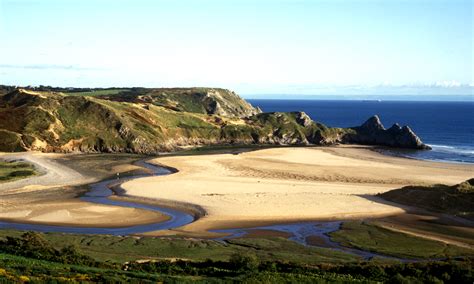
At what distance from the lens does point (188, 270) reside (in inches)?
1031

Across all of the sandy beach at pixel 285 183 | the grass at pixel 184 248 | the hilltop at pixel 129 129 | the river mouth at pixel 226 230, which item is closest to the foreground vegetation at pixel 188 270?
the grass at pixel 184 248

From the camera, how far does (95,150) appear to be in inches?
3979

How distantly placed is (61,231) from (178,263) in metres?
18.6

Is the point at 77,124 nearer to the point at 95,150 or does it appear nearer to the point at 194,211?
the point at 95,150

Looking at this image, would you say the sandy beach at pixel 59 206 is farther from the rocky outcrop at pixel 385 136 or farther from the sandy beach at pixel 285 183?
the rocky outcrop at pixel 385 136

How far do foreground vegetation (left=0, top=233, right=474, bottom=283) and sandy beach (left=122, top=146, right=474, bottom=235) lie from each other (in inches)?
602

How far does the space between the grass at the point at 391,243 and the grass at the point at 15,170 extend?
44.4m

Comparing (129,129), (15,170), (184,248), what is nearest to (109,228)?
(184,248)

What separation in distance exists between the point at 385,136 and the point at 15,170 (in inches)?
3274

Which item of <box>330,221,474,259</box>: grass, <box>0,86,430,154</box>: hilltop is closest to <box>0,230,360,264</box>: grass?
<box>330,221,474,259</box>: grass

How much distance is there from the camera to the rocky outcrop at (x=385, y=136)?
Answer: 119 metres

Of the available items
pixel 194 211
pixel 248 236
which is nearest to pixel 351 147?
pixel 194 211

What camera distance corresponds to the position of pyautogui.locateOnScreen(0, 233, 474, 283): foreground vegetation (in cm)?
2177

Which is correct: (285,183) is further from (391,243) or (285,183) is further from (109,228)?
(391,243)
